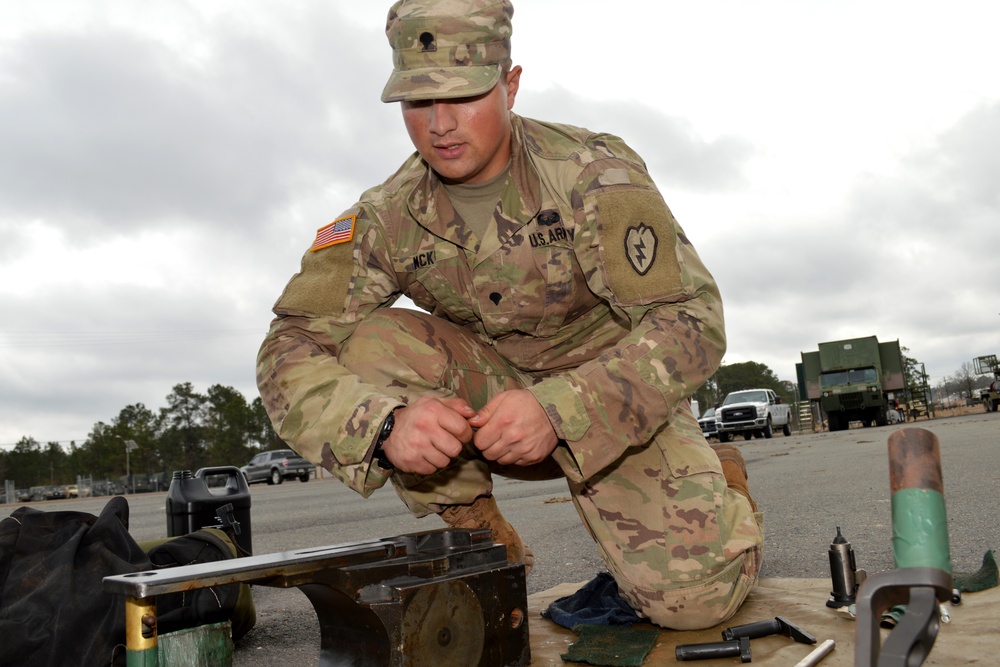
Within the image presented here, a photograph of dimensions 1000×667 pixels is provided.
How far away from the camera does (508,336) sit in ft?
10.5

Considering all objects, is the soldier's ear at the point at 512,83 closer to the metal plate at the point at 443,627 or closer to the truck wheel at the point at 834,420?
the metal plate at the point at 443,627

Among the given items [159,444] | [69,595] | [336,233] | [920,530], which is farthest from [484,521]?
[159,444]

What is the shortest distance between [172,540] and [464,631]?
1.15 metres

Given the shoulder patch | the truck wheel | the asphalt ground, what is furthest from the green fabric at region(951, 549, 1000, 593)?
the truck wheel

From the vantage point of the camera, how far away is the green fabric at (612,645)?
221 centimetres

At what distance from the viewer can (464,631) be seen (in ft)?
6.39

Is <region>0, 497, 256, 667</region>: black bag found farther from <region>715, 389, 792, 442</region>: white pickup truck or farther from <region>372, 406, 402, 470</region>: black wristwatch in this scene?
<region>715, 389, 792, 442</region>: white pickup truck

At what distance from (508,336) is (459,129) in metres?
0.89

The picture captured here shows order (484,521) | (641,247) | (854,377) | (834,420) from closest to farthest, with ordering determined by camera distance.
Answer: (641,247), (484,521), (854,377), (834,420)

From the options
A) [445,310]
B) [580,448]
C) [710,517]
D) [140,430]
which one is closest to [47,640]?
[580,448]

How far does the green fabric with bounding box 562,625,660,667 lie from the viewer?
221 cm

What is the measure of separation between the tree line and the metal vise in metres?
75.1

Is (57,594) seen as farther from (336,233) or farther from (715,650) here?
Answer: (715,650)

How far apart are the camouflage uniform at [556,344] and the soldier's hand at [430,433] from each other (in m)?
0.13
